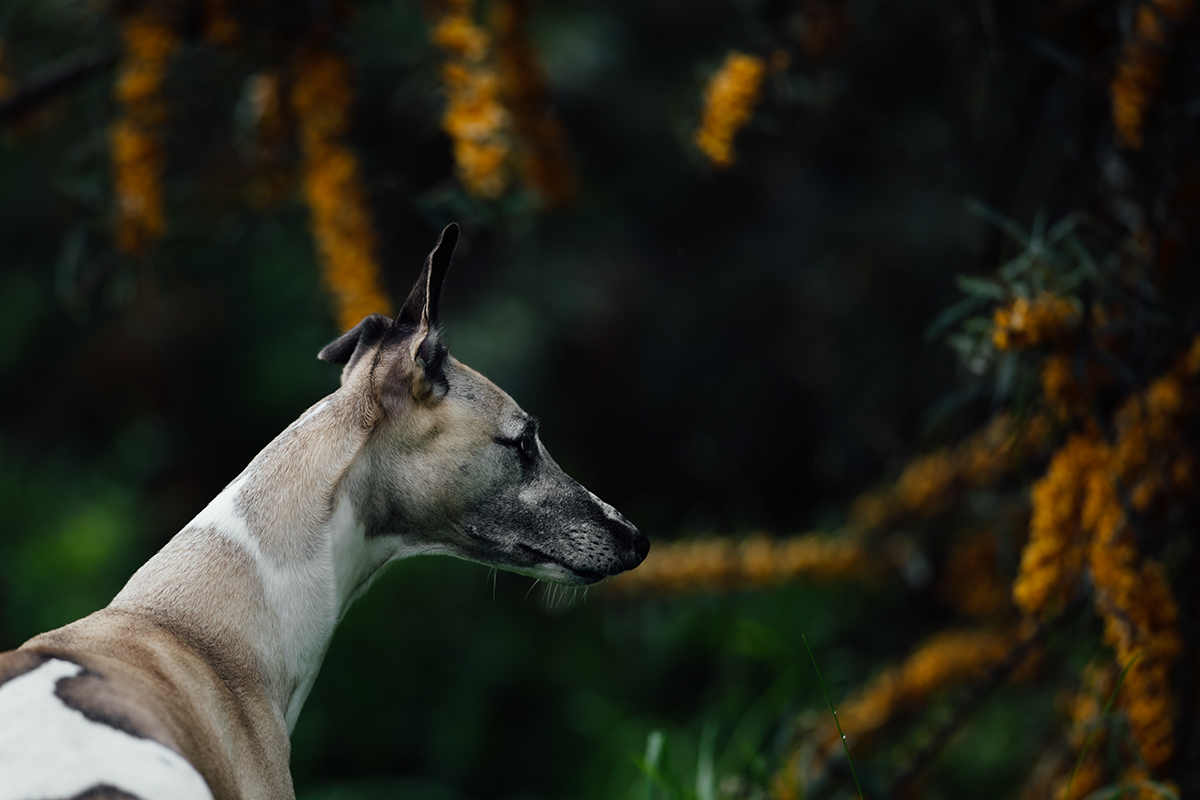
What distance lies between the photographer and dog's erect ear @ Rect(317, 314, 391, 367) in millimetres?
1711

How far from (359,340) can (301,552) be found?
0.39 metres

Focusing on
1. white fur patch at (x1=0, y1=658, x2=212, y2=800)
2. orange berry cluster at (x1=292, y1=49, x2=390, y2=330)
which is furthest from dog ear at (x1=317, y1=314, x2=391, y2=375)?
white fur patch at (x1=0, y1=658, x2=212, y2=800)

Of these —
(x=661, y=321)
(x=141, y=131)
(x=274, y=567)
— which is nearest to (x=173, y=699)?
(x=274, y=567)

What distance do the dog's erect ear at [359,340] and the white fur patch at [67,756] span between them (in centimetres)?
70

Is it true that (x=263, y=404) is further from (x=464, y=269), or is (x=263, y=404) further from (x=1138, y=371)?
(x=1138, y=371)

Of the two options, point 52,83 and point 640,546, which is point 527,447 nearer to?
point 640,546

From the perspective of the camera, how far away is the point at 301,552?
60.2 inches

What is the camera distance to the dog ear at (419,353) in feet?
5.18

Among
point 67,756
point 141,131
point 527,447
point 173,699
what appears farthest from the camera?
point 141,131

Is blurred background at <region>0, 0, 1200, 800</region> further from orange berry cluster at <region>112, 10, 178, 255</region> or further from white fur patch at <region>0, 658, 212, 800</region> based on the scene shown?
white fur patch at <region>0, 658, 212, 800</region>

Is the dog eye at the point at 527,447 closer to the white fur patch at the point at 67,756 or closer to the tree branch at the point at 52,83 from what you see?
the white fur patch at the point at 67,756

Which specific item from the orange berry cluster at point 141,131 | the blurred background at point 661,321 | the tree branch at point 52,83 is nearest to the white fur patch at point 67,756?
the blurred background at point 661,321

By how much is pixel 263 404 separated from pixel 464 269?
4.14 feet

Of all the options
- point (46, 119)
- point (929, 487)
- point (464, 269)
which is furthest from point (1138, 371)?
point (464, 269)
